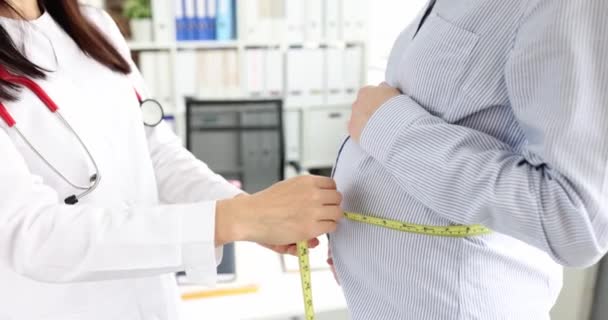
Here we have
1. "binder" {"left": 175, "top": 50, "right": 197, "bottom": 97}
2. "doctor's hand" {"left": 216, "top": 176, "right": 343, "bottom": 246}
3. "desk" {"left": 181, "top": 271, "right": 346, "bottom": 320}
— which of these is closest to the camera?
"doctor's hand" {"left": 216, "top": 176, "right": 343, "bottom": 246}

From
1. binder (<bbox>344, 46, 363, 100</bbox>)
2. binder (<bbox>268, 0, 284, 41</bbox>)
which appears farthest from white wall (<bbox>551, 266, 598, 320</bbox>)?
binder (<bbox>268, 0, 284, 41</bbox>)

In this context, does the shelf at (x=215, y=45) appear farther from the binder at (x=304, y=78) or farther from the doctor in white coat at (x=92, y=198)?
the doctor in white coat at (x=92, y=198)

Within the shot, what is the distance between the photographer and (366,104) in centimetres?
88

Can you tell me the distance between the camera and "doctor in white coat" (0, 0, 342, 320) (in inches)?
32.8

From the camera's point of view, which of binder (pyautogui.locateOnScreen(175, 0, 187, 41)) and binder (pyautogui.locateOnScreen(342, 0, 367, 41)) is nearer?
binder (pyautogui.locateOnScreen(175, 0, 187, 41))

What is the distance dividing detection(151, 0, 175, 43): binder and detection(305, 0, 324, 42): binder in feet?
2.66

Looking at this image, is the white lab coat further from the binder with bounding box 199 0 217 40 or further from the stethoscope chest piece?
the binder with bounding box 199 0 217 40

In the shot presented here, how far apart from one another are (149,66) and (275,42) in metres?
0.77

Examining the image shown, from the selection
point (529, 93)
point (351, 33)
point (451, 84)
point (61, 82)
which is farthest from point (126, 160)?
point (351, 33)

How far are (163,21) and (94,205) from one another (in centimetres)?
249

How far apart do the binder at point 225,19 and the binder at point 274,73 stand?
0.26 meters

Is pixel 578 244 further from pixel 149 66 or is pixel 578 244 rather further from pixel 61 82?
pixel 149 66

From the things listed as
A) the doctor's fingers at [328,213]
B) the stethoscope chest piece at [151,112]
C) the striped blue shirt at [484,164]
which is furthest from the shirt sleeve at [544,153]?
the stethoscope chest piece at [151,112]

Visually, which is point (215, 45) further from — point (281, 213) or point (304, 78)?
point (281, 213)
